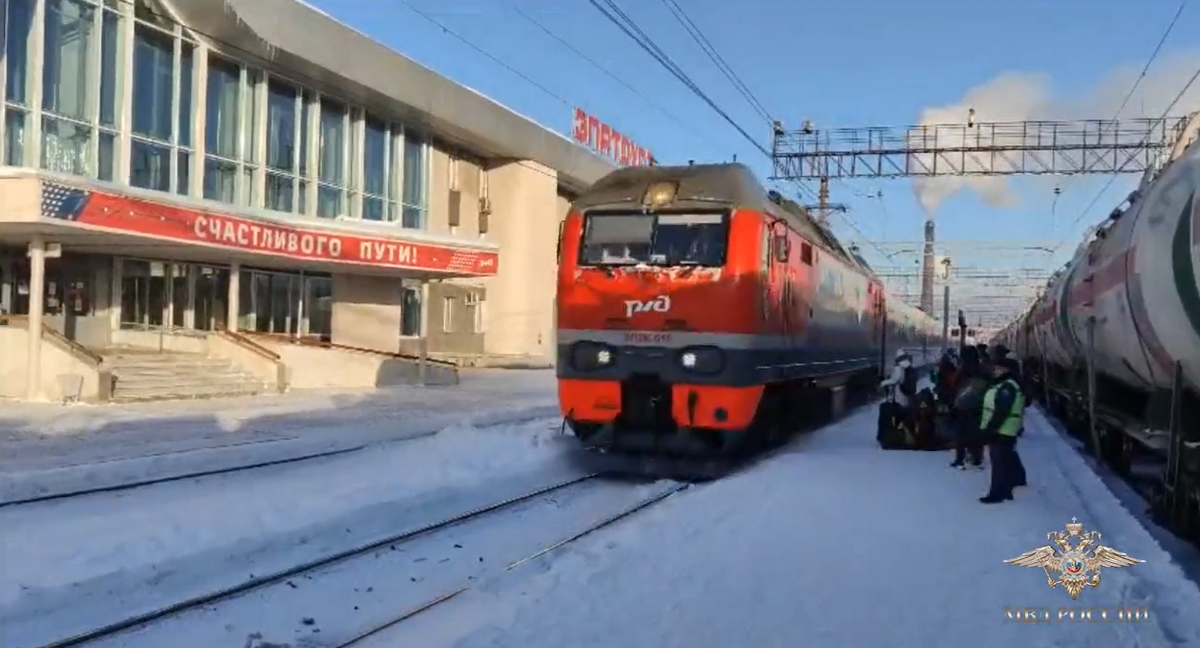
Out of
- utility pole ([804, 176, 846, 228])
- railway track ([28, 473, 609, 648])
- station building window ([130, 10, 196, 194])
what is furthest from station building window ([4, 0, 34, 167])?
utility pole ([804, 176, 846, 228])

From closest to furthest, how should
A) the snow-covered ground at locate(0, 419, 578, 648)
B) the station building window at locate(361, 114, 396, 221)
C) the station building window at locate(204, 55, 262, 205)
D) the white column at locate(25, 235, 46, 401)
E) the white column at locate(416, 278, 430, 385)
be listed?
the snow-covered ground at locate(0, 419, 578, 648) → the white column at locate(25, 235, 46, 401) → the station building window at locate(204, 55, 262, 205) → the white column at locate(416, 278, 430, 385) → the station building window at locate(361, 114, 396, 221)

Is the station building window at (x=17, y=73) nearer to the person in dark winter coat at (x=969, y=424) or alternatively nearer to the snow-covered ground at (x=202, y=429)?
the snow-covered ground at (x=202, y=429)

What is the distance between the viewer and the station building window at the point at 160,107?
74.2ft

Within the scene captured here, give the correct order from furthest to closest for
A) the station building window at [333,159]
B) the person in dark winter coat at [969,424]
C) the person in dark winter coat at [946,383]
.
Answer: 1. the station building window at [333,159]
2. the person in dark winter coat at [946,383]
3. the person in dark winter coat at [969,424]

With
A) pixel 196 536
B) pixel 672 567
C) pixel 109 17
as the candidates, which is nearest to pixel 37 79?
pixel 109 17

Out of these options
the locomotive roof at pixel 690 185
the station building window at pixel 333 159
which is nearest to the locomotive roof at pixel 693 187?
the locomotive roof at pixel 690 185

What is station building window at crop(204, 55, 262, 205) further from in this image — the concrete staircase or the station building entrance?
the concrete staircase

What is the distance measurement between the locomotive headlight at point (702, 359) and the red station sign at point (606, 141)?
29462 millimetres

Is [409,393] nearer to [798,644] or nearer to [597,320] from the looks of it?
[597,320]

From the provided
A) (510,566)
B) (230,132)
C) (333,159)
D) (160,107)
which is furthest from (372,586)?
(333,159)

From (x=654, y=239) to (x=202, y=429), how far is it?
736 centimetres

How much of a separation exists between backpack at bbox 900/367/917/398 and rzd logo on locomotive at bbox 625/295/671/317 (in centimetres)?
515

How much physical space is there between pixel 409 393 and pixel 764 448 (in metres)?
11.8

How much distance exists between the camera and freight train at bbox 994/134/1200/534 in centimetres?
814
